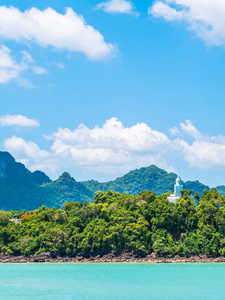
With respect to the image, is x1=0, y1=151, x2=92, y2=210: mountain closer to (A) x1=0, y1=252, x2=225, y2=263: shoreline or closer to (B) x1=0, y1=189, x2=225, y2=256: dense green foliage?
(B) x1=0, y1=189, x2=225, y2=256: dense green foliage

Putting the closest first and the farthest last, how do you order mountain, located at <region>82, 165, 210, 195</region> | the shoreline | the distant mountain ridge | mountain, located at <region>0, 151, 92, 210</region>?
the shoreline, mountain, located at <region>0, 151, 92, 210</region>, the distant mountain ridge, mountain, located at <region>82, 165, 210, 195</region>

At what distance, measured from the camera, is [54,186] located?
6304 inches

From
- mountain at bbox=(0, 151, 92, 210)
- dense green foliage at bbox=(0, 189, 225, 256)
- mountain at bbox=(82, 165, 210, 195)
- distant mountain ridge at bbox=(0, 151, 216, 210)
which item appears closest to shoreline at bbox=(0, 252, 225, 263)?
dense green foliage at bbox=(0, 189, 225, 256)

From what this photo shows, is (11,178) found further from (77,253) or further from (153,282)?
(153,282)

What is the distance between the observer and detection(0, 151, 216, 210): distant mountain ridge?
14688 cm

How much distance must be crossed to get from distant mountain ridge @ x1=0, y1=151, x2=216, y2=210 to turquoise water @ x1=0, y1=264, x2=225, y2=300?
102247 mm

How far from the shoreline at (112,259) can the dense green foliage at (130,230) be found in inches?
19.5

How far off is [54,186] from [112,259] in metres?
116

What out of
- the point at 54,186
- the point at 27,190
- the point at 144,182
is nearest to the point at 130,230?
the point at 27,190

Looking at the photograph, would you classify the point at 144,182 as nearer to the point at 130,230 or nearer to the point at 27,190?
the point at 27,190

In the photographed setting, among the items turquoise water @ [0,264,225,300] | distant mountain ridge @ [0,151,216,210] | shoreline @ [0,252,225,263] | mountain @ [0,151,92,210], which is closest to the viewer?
turquoise water @ [0,264,225,300]

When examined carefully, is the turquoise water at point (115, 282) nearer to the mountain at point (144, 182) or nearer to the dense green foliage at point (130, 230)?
the dense green foliage at point (130, 230)

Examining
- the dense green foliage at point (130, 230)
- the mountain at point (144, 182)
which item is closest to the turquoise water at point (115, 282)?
the dense green foliage at point (130, 230)

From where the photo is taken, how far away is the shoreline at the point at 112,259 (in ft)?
147
